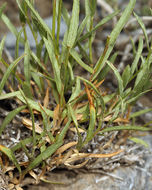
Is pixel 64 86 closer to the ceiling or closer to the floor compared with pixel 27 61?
closer to the floor

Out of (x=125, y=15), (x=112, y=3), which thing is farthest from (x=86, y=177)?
(x=112, y=3)

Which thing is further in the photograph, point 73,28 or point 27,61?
point 27,61

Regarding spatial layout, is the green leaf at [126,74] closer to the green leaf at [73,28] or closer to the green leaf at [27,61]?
the green leaf at [73,28]

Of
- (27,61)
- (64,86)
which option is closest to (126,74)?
(64,86)

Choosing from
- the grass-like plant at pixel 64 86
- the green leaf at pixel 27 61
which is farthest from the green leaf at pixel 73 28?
the green leaf at pixel 27 61

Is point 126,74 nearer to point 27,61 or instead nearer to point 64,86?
point 64,86

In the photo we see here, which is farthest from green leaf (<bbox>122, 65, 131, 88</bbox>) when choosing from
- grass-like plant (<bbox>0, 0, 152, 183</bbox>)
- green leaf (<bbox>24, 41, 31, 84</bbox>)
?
green leaf (<bbox>24, 41, 31, 84</bbox>)

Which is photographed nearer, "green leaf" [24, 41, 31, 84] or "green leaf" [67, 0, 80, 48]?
"green leaf" [67, 0, 80, 48]

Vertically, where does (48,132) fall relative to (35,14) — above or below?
below

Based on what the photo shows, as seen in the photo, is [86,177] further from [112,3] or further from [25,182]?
[112,3]

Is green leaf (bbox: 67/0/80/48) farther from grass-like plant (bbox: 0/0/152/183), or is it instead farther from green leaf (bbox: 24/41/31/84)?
green leaf (bbox: 24/41/31/84)

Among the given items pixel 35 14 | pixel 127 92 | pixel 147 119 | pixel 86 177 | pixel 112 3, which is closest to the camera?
pixel 35 14
